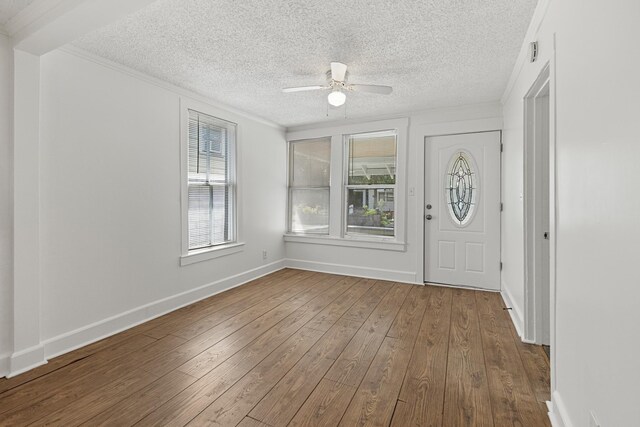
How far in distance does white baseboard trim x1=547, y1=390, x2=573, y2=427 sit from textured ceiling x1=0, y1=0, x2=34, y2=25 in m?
3.83

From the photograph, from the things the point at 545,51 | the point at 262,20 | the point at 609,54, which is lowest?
the point at 609,54

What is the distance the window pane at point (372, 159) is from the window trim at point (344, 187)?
113mm

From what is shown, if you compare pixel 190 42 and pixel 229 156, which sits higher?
pixel 190 42

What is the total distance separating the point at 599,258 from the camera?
3.99 feet

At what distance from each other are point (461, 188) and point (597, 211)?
3127 millimetres

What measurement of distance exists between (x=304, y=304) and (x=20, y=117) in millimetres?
2969

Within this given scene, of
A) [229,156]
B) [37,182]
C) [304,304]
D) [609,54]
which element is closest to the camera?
[609,54]

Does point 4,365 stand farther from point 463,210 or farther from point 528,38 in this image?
point 463,210

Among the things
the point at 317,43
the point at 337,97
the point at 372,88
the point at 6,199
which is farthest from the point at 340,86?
the point at 6,199

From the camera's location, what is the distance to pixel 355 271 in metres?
4.86

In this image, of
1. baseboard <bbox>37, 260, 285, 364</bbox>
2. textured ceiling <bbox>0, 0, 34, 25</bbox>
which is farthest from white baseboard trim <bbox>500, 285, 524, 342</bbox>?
textured ceiling <bbox>0, 0, 34, 25</bbox>

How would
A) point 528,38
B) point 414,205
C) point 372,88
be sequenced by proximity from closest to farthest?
1. point 528,38
2. point 372,88
3. point 414,205

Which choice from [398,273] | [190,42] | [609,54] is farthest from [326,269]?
[609,54]

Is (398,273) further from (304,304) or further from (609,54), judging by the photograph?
(609,54)
